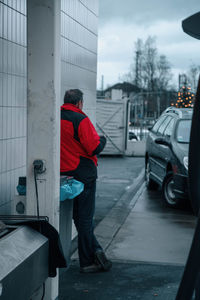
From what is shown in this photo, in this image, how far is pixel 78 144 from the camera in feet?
16.8

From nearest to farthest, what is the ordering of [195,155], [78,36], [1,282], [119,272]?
1. [195,155]
2. [1,282]
3. [119,272]
4. [78,36]

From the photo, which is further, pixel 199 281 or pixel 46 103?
pixel 46 103

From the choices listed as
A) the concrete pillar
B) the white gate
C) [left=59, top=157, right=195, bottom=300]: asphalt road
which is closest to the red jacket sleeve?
the concrete pillar

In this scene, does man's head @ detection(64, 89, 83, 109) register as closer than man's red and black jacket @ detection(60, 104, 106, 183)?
No

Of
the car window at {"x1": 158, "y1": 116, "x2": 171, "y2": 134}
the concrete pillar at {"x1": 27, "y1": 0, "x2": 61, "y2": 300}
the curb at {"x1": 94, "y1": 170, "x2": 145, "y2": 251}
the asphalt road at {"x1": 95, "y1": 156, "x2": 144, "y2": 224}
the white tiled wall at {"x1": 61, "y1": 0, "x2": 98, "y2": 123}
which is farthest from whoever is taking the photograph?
the car window at {"x1": 158, "y1": 116, "x2": 171, "y2": 134}

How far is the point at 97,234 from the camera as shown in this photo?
7.18 meters

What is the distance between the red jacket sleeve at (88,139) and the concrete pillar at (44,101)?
869mm

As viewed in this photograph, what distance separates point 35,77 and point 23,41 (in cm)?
116

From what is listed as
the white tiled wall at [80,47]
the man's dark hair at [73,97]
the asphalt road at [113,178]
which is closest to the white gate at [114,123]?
the asphalt road at [113,178]

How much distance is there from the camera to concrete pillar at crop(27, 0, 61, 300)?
3992 mm

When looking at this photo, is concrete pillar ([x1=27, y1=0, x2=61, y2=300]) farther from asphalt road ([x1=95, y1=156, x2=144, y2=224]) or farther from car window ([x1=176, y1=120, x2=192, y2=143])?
car window ([x1=176, y1=120, x2=192, y2=143])

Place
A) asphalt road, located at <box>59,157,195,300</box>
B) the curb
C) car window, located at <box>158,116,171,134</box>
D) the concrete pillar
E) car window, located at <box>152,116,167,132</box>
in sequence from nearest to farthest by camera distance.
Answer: the concrete pillar → asphalt road, located at <box>59,157,195,300</box> → the curb → car window, located at <box>158,116,171,134</box> → car window, located at <box>152,116,167,132</box>

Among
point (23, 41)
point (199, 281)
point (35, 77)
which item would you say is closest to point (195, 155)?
point (199, 281)

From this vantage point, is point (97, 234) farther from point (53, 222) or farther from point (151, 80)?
point (151, 80)
